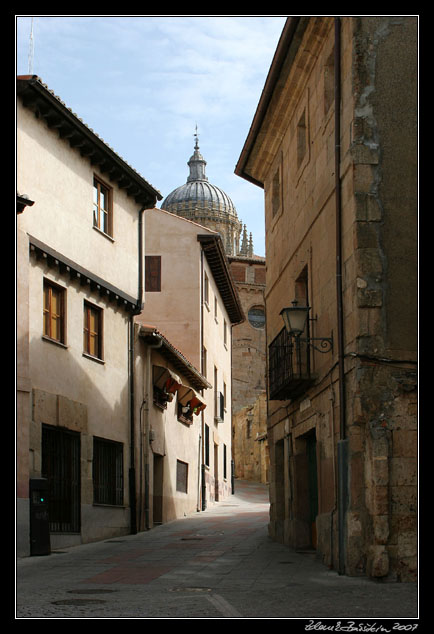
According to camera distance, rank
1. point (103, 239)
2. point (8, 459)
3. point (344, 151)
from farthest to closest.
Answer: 1. point (103, 239)
2. point (344, 151)
3. point (8, 459)

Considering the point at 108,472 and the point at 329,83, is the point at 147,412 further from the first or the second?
the point at 329,83

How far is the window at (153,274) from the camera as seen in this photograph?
32.7 meters

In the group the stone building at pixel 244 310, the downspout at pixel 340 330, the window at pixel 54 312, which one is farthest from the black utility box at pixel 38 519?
the stone building at pixel 244 310

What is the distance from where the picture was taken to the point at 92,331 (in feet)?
67.8

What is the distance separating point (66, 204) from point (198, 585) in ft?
31.7

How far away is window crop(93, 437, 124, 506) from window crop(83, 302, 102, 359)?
1815 mm

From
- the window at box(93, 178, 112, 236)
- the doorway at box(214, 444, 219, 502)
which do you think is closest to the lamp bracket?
the window at box(93, 178, 112, 236)

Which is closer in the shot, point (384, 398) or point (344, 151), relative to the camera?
point (384, 398)

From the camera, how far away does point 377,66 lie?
13438 mm

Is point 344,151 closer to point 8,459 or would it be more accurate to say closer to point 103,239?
point 8,459

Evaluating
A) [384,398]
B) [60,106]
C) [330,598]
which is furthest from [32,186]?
[330,598]

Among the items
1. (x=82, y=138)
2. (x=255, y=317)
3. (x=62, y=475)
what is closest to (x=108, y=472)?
(x=62, y=475)

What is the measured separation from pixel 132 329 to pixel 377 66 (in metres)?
11.0

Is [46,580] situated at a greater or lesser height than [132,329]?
lesser
